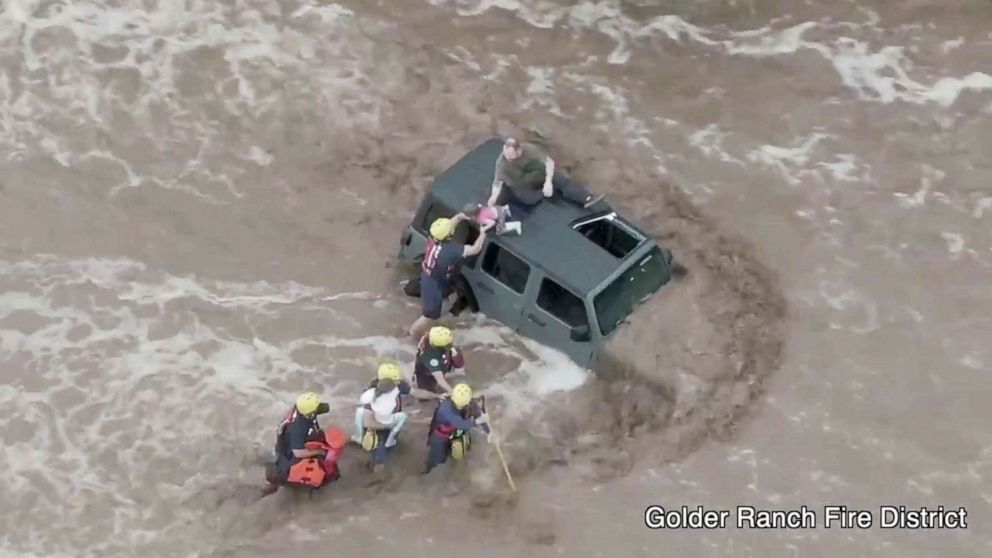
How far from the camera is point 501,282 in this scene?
10617 mm

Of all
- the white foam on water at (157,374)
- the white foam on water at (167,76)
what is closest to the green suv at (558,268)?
the white foam on water at (157,374)

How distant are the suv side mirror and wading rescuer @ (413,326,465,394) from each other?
3.48 ft

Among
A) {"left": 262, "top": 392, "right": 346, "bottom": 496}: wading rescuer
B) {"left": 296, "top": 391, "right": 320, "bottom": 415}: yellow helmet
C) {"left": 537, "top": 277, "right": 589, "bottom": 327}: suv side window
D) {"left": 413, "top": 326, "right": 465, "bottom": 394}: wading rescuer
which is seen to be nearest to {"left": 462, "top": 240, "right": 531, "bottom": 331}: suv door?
{"left": 537, "top": 277, "right": 589, "bottom": 327}: suv side window

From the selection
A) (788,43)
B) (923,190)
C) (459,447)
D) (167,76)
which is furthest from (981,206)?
(167,76)

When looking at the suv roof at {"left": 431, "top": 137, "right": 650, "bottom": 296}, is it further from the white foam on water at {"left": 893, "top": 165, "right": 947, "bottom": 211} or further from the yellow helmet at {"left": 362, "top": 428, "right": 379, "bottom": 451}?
the white foam on water at {"left": 893, "top": 165, "right": 947, "bottom": 211}

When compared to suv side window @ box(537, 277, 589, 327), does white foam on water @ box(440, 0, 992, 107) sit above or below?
above

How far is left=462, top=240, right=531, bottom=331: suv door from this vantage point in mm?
10461

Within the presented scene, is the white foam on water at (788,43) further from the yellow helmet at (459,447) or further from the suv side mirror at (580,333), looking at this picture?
the yellow helmet at (459,447)

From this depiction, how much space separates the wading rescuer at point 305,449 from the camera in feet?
31.4

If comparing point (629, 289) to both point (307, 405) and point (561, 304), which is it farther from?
point (307, 405)

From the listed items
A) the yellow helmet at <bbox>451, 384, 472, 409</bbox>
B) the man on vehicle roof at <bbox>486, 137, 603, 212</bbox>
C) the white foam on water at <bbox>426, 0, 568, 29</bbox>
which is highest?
the white foam on water at <bbox>426, 0, 568, 29</bbox>

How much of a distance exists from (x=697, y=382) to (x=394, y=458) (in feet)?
9.52

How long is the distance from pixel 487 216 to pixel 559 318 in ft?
3.82

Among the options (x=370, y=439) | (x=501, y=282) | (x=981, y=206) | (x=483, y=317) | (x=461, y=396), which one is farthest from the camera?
(x=981, y=206)
